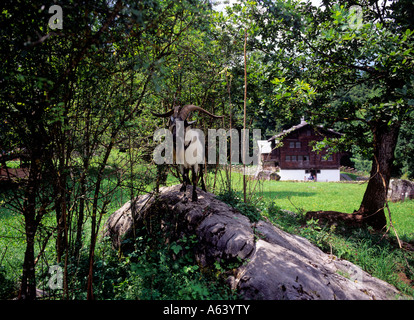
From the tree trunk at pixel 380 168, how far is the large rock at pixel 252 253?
3.34 metres

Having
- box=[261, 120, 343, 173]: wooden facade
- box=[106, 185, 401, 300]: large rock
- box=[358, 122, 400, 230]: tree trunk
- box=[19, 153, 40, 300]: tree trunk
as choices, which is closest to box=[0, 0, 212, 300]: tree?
box=[19, 153, 40, 300]: tree trunk

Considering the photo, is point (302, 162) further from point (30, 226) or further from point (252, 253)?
point (30, 226)

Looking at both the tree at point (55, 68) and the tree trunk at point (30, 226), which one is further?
the tree trunk at point (30, 226)

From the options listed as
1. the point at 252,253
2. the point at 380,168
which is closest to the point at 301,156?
the point at 380,168

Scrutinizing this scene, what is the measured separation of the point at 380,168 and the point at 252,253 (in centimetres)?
597

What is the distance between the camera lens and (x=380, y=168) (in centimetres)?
682

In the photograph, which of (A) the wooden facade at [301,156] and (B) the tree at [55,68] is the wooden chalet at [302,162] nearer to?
(A) the wooden facade at [301,156]

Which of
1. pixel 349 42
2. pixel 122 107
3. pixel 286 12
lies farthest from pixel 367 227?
pixel 122 107

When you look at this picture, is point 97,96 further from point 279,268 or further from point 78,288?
point 279,268

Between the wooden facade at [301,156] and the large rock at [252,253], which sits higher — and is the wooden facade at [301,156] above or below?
above

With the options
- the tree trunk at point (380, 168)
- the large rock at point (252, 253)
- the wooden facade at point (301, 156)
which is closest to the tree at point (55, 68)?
the large rock at point (252, 253)

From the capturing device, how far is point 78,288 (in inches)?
119

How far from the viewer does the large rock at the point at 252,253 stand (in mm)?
2865
